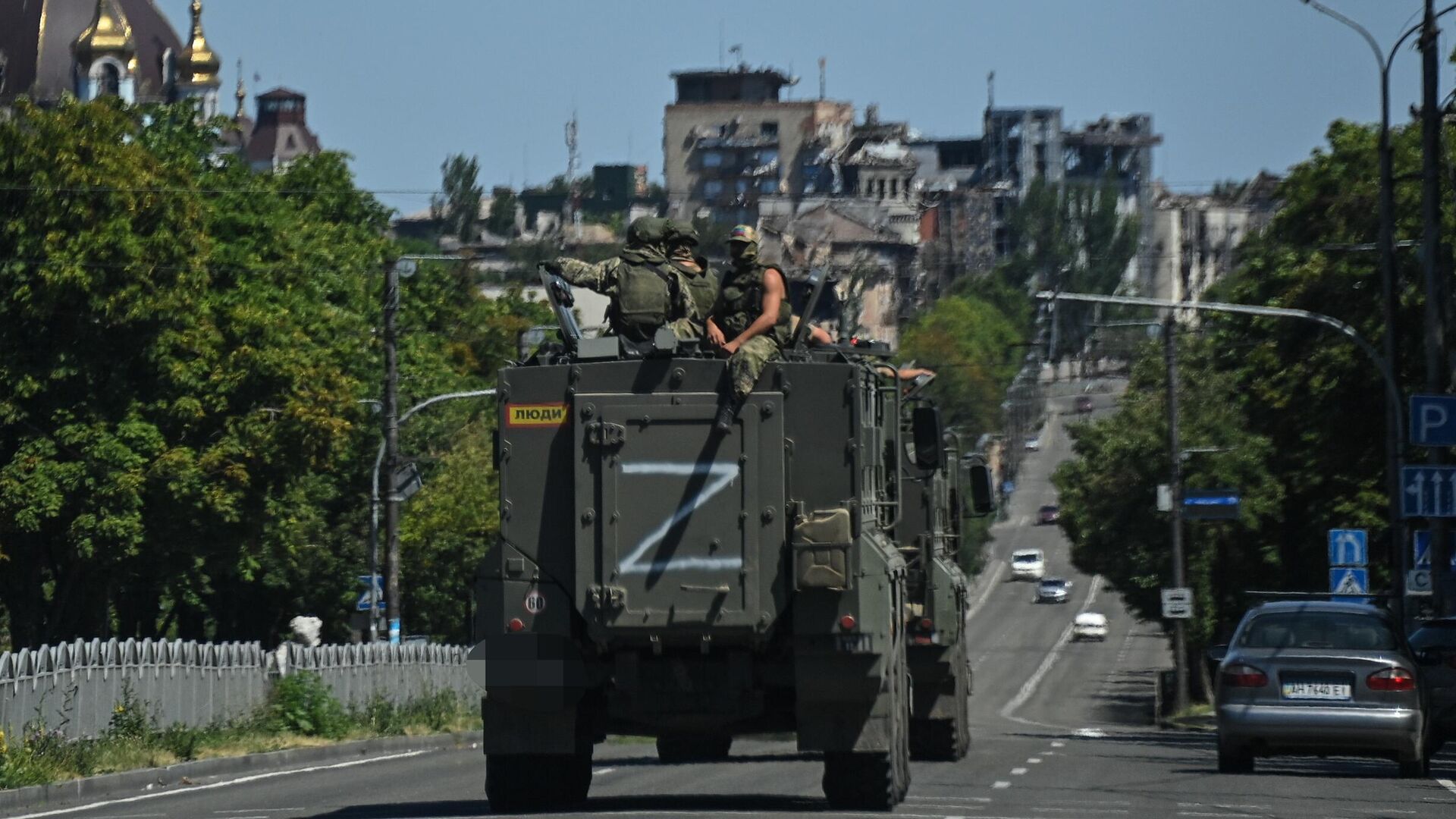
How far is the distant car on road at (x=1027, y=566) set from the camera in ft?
419

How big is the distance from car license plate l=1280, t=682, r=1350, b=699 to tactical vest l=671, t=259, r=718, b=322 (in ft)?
20.5

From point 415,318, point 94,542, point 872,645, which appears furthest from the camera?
point 415,318

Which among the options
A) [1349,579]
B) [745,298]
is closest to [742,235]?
[745,298]

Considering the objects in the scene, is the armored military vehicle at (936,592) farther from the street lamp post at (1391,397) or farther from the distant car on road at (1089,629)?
the distant car on road at (1089,629)

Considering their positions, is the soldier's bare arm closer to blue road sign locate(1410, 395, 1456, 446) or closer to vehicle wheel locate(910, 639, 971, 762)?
vehicle wheel locate(910, 639, 971, 762)

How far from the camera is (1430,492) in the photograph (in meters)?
28.7

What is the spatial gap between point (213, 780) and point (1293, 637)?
10.0 metres

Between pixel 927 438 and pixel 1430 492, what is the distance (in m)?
12.9

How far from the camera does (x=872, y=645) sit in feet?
51.0

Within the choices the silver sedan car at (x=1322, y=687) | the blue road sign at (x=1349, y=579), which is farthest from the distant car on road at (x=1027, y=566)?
the silver sedan car at (x=1322, y=687)

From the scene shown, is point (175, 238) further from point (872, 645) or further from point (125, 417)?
point (872, 645)

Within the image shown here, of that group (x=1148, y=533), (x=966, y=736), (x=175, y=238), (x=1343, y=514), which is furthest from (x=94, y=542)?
(x=1148, y=533)

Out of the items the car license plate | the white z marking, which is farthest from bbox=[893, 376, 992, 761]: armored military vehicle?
the white z marking

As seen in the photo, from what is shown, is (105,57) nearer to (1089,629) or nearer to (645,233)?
(1089,629)
